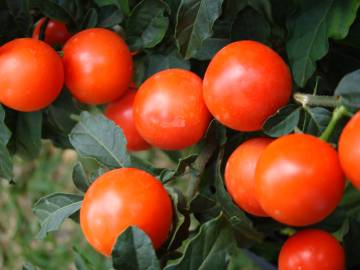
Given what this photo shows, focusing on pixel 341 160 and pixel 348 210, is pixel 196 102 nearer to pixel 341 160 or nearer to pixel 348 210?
pixel 341 160

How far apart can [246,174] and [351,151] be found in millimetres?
120

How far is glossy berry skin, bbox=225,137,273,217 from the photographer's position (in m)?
0.51

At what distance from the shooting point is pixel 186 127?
21.5 inches

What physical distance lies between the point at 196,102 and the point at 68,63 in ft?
0.49

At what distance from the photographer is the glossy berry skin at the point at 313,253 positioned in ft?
1.65

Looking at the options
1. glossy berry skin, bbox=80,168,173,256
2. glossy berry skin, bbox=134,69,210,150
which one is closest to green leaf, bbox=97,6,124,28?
glossy berry skin, bbox=134,69,210,150

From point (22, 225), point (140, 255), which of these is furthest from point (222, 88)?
point (22, 225)

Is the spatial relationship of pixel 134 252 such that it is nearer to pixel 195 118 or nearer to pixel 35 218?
pixel 195 118

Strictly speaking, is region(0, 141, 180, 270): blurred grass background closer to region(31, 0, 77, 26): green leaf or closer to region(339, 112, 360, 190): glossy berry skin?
region(31, 0, 77, 26): green leaf

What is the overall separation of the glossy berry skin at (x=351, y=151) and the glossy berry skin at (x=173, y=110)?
163 millimetres

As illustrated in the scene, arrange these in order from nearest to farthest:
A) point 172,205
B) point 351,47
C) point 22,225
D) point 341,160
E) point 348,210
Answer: point 341,160
point 172,205
point 351,47
point 348,210
point 22,225

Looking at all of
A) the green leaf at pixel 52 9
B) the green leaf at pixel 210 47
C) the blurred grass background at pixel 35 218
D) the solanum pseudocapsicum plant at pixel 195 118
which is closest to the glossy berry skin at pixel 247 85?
the solanum pseudocapsicum plant at pixel 195 118

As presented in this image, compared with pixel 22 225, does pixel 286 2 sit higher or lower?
higher

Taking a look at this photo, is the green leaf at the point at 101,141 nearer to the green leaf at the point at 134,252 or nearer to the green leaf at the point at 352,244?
the green leaf at the point at 134,252
